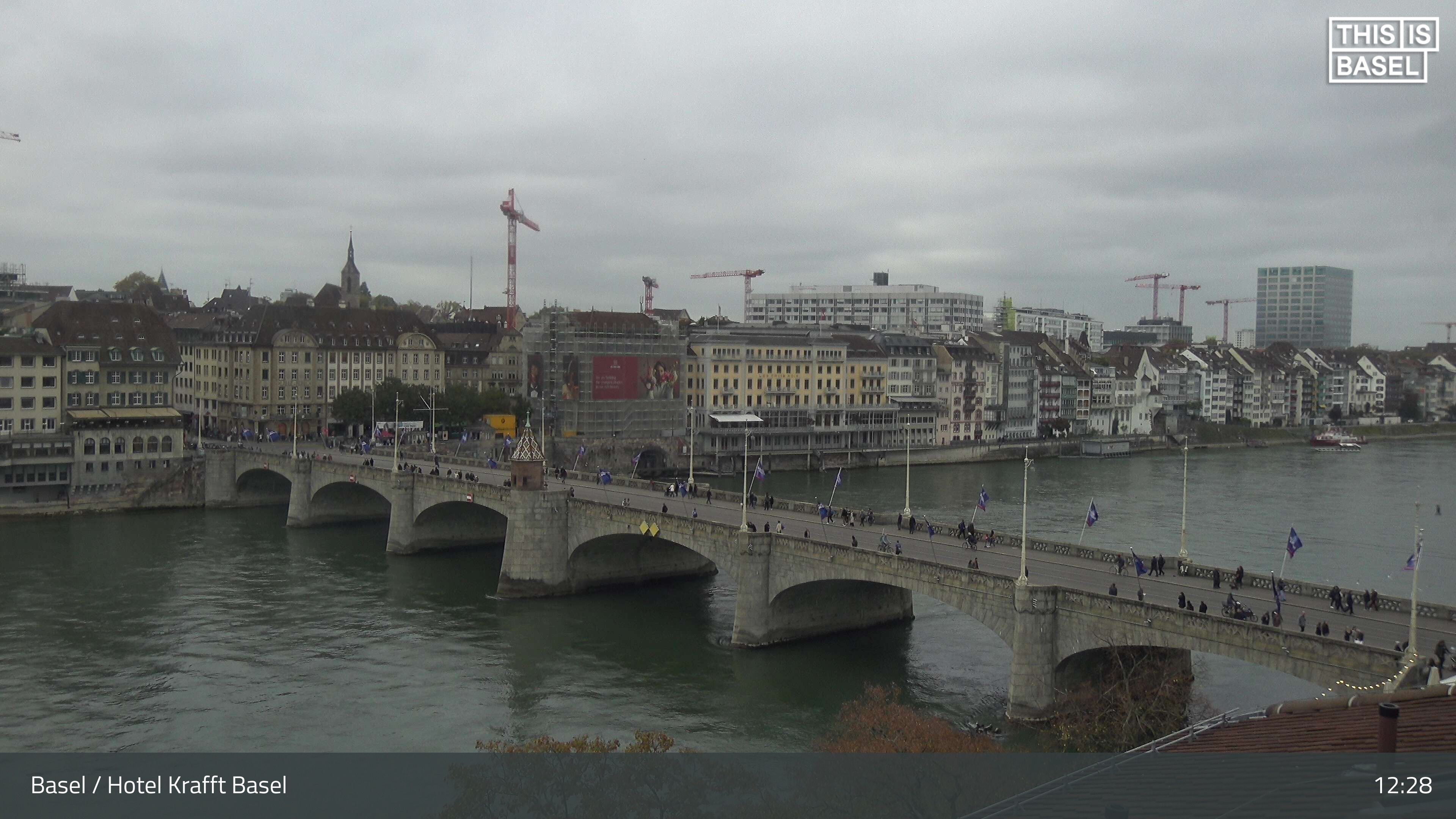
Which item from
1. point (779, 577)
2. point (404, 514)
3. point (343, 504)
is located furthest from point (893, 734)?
point (343, 504)

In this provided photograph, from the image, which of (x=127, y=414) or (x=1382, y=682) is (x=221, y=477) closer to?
(x=127, y=414)

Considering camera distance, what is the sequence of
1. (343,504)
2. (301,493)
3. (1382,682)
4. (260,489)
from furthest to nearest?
(260,489) < (343,504) < (301,493) < (1382,682)

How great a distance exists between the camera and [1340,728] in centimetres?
1758

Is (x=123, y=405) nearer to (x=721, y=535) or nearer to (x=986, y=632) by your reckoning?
(x=721, y=535)

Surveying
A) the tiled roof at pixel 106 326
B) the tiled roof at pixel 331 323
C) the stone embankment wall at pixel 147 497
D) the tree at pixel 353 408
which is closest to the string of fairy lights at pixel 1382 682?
the stone embankment wall at pixel 147 497

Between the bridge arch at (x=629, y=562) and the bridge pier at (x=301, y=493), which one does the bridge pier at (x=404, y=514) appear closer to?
the bridge pier at (x=301, y=493)

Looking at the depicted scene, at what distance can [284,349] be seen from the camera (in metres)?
122

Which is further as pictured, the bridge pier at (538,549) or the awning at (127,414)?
the awning at (127,414)

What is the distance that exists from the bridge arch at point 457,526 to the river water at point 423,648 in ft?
4.31

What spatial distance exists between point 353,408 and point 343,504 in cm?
3498

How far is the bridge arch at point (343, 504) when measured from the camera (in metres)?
80.2

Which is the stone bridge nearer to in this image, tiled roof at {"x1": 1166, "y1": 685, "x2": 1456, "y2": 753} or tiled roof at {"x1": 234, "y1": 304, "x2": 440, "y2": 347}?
tiled roof at {"x1": 1166, "y1": 685, "x2": 1456, "y2": 753}

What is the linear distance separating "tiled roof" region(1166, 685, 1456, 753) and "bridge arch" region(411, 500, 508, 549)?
171 ft

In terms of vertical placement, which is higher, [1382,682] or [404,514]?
[1382,682]
